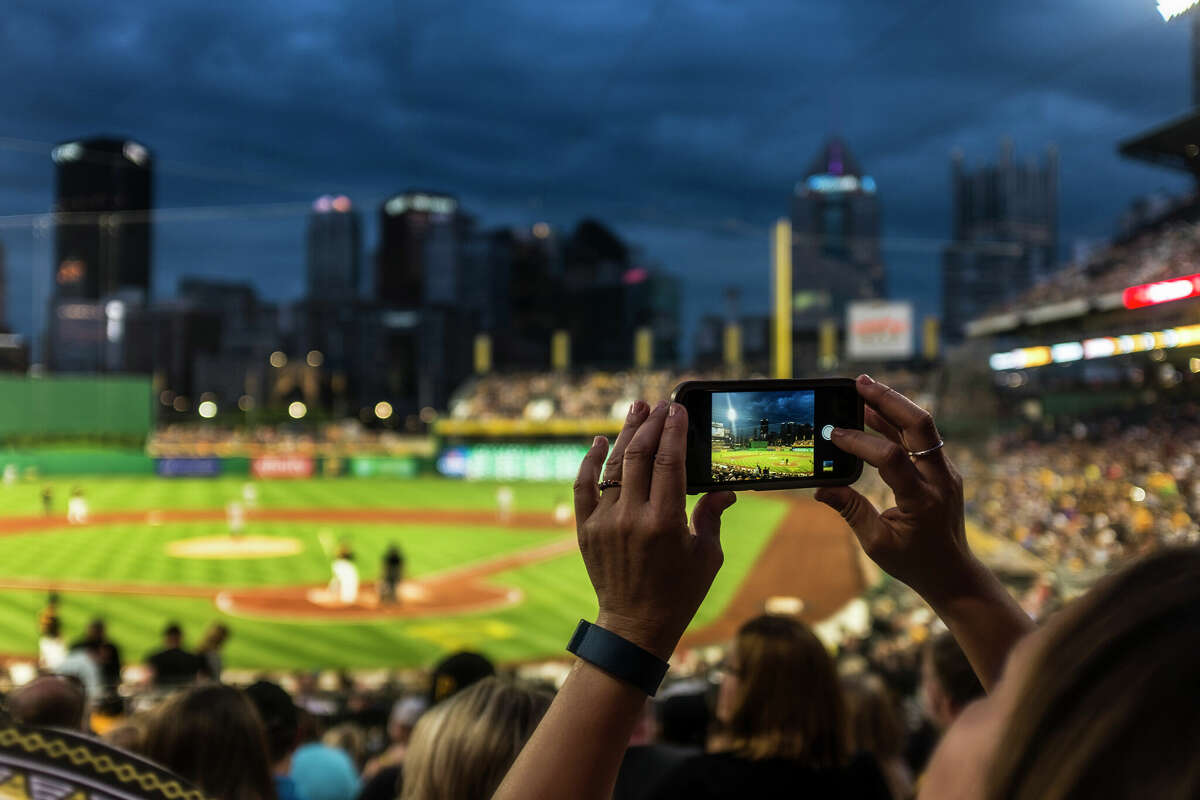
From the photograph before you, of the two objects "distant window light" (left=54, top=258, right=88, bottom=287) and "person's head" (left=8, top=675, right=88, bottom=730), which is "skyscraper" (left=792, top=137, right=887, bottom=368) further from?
"distant window light" (left=54, top=258, right=88, bottom=287)

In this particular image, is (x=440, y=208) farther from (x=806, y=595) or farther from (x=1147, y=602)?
(x=1147, y=602)

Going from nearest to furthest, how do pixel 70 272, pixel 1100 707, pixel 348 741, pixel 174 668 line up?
pixel 1100 707, pixel 348 741, pixel 174 668, pixel 70 272

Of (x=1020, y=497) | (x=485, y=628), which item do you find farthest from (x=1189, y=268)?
(x=485, y=628)

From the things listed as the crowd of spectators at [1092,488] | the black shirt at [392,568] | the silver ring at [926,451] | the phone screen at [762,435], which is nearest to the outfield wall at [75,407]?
the black shirt at [392,568]

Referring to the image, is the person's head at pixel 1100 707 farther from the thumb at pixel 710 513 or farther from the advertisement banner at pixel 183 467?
the advertisement banner at pixel 183 467

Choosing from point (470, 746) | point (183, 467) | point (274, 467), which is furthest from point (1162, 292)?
point (183, 467)

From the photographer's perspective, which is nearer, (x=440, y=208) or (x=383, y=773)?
(x=383, y=773)

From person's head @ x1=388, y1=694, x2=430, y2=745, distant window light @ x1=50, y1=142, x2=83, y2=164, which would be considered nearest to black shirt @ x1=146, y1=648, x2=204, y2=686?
Result: person's head @ x1=388, y1=694, x2=430, y2=745

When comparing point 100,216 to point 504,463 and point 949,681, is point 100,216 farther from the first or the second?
point 949,681
